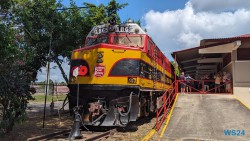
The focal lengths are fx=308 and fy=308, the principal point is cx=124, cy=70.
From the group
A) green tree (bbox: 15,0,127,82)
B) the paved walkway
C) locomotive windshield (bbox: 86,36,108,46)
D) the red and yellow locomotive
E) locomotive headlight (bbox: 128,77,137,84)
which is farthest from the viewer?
green tree (bbox: 15,0,127,82)

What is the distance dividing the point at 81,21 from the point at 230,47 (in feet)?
27.7

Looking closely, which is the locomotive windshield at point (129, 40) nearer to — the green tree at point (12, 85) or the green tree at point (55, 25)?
the green tree at point (55, 25)

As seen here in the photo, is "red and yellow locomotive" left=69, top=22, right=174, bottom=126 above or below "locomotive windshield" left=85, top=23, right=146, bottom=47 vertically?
below

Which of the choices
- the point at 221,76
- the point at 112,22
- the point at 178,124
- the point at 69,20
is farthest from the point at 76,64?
the point at 221,76

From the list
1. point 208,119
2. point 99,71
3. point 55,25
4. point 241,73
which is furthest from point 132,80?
point 241,73

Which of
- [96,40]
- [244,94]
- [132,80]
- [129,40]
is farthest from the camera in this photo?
[244,94]

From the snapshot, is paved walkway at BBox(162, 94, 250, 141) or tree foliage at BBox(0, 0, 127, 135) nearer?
tree foliage at BBox(0, 0, 127, 135)

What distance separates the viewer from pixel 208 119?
12.3 meters

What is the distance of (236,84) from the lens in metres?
16.7

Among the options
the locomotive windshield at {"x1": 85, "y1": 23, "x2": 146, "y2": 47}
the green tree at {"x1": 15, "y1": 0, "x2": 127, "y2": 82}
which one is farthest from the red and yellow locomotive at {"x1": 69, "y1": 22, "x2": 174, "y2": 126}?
the green tree at {"x1": 15, "y1": 0, "x2": 127, "y2": 82}

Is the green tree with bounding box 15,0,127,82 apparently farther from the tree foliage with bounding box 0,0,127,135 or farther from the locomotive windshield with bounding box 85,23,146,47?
the locomotive windshield with bounding box 85,23,146,47

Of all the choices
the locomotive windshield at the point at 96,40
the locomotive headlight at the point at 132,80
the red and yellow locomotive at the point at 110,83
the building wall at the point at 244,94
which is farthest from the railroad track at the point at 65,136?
the building wall at the point at 244,94

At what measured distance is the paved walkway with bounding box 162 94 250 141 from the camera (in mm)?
10211

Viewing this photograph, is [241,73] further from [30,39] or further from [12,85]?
[12,85]
